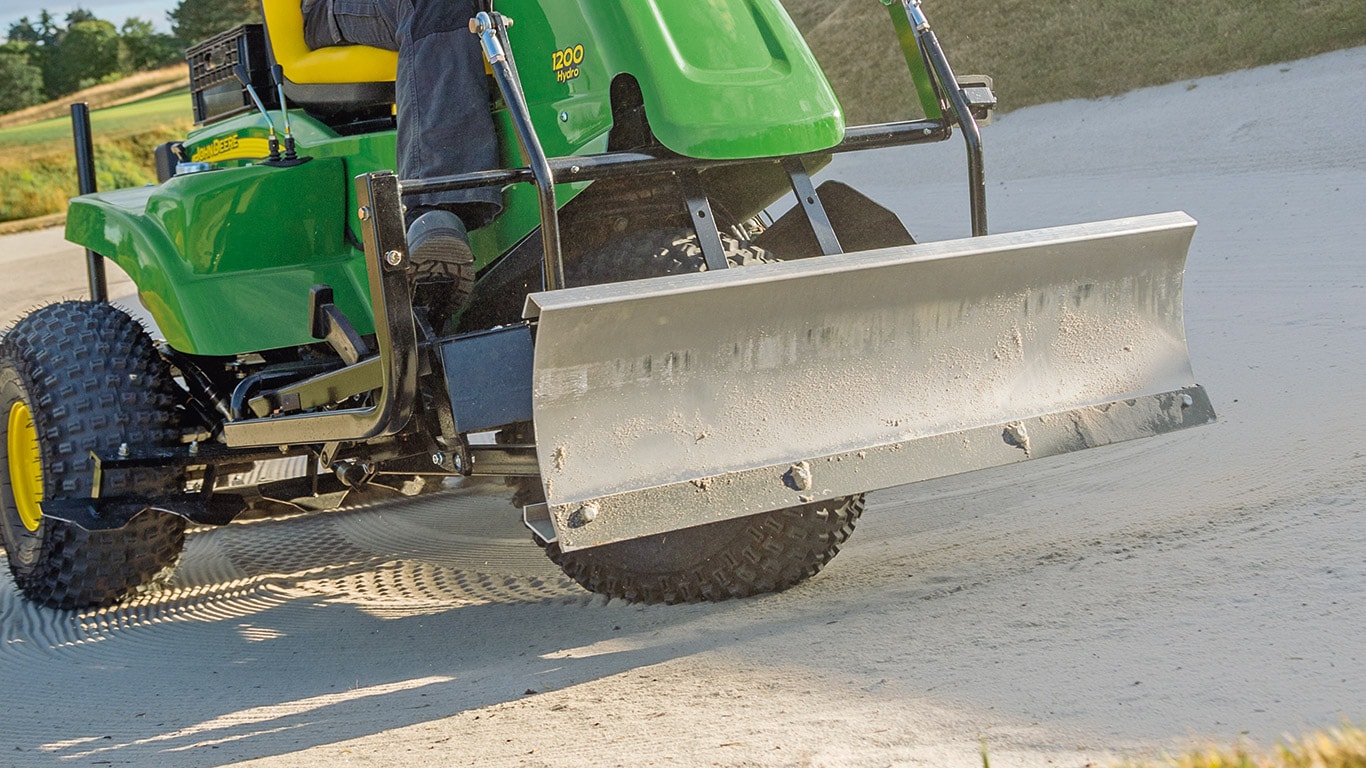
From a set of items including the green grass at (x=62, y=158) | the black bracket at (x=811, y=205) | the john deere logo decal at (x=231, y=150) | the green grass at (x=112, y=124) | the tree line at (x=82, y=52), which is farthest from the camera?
the tree line at (x=82, y=52)

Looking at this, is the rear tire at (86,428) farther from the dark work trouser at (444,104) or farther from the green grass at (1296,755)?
the green grass at (1296,755)

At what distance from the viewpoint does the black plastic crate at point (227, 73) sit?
3.98m

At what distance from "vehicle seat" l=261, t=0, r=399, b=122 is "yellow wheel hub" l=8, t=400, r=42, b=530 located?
1286 mm

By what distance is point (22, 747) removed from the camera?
2.76m

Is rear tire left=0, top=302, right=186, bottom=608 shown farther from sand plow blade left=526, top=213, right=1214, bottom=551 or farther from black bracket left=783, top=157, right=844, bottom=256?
black bracket left=783, top=157, right=844, bottom=256

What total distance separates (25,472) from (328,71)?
158 centimetres

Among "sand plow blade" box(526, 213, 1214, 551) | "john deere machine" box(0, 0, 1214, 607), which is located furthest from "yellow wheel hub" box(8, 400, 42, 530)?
"sand plow blade" box(526, 213, 1214, 551)

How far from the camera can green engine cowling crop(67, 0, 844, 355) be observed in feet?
9.40

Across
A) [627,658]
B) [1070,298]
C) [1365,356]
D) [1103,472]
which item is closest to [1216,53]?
[1365,356]

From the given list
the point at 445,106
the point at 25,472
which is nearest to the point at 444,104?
the point at 445,106

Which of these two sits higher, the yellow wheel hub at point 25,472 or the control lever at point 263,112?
the control lever at point 263,112

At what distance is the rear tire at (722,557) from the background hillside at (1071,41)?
8019mm

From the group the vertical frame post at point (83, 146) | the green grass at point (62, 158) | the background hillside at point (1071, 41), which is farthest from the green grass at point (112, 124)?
the vertical frame post at point (83, 146)

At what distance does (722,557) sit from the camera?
3.03 meters
